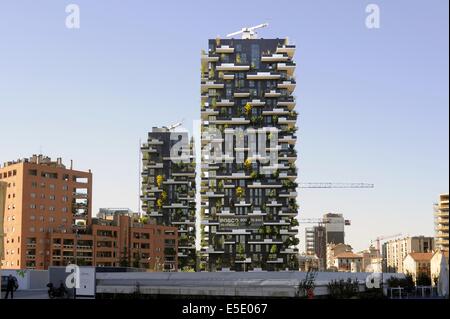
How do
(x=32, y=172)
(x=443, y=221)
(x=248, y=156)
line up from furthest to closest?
(x=32, y=172)
(x=248, y=156)
(x=443, y=221)

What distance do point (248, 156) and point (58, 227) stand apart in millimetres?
35039

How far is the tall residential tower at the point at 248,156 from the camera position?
121m

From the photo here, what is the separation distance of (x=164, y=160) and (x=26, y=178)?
3643 centimetres

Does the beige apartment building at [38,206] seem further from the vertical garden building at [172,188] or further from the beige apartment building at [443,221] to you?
the beige apartment building at [443,221]

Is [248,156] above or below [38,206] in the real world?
above

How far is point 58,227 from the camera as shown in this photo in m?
132

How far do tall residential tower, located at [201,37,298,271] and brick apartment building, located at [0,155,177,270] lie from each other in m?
18.3

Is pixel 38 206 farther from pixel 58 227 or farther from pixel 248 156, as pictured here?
pixel 248 156

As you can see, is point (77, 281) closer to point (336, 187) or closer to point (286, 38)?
point (286, 38)

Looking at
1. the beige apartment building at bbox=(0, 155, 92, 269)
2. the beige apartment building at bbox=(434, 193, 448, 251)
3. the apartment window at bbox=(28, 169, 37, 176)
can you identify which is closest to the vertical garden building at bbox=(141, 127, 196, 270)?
the beige apartment building at bbox=(0, 155, 92, 269)

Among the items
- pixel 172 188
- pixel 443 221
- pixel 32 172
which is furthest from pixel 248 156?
pixel 32 172

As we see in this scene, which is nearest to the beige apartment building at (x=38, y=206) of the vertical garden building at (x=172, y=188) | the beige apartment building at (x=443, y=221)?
the vertical garden building at (x=172, y=188)

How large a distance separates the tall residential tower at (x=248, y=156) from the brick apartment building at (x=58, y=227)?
1832cm
